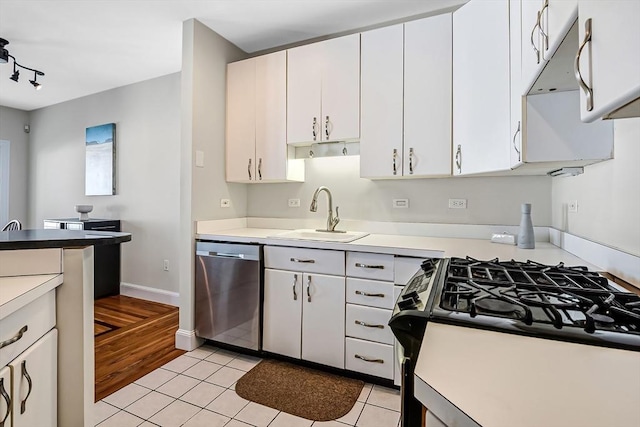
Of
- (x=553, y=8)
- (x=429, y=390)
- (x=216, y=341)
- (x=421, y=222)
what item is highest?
(x=553, y=8)

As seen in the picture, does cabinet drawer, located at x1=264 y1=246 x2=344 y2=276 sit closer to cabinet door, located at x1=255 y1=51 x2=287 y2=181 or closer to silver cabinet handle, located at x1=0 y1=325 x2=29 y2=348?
cabinet door, located at x1=255 y1=51 x2=287 y2=181

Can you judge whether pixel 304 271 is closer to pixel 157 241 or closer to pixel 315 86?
pixel 315 86

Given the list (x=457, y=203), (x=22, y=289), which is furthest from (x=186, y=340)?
(x=457, y=203)

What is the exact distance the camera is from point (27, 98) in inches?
171

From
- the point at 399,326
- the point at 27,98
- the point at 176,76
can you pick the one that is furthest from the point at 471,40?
the point at 27,98

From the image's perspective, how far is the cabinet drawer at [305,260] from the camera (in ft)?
6.93

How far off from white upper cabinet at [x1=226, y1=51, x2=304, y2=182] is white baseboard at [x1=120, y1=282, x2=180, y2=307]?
64.9 inches

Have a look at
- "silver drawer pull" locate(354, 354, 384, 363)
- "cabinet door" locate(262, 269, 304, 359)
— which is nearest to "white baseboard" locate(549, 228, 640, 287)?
"silver drawer pull" locate(354, 354, 384, 363)

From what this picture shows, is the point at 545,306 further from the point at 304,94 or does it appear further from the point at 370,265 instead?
the point at 304,94

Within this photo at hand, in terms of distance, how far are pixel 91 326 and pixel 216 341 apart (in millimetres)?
1327

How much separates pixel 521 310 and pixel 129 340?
295 cm

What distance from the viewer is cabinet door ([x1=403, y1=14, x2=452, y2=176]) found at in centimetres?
217

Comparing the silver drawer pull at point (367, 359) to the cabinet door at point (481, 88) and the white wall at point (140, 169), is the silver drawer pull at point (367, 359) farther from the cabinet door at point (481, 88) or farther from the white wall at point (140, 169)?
the white wall at point (140, 169)

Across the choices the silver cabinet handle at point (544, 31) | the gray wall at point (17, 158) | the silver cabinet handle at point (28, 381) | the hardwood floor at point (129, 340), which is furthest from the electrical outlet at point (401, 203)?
the gray wall at point (17, 158)
